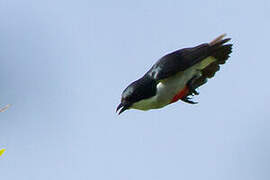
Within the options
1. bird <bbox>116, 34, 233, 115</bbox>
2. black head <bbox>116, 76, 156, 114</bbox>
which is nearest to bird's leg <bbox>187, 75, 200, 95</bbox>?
bird <bbox>116, 34, 233, 115</bbox>

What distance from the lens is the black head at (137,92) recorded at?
4082 mm

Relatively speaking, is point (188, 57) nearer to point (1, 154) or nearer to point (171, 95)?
point (171, 95)

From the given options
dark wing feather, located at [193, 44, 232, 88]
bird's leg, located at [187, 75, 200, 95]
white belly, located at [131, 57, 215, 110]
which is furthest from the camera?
dark wing feather, located at [193, 44, 232, 88]

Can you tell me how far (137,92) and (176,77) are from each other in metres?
0.52

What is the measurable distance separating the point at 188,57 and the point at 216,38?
0.57 meters

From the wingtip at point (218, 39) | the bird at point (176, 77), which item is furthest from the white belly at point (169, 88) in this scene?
the wingtip at point (218, 39)

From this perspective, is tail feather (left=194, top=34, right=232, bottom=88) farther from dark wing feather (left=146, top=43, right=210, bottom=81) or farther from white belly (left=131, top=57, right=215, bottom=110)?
dark wing feather (left=146, top=43, right=210, bottom=81)

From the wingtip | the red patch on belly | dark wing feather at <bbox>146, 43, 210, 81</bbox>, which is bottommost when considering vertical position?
the red patch on belly

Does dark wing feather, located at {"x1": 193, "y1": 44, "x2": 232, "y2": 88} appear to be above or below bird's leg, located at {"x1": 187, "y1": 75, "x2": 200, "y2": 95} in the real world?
above

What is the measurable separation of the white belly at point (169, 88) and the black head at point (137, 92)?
0.04m

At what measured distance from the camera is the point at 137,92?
4.19 meters

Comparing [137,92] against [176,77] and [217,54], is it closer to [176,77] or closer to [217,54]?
[176,77]

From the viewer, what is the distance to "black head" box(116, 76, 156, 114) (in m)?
4.08

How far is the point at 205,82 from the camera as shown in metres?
4.79
